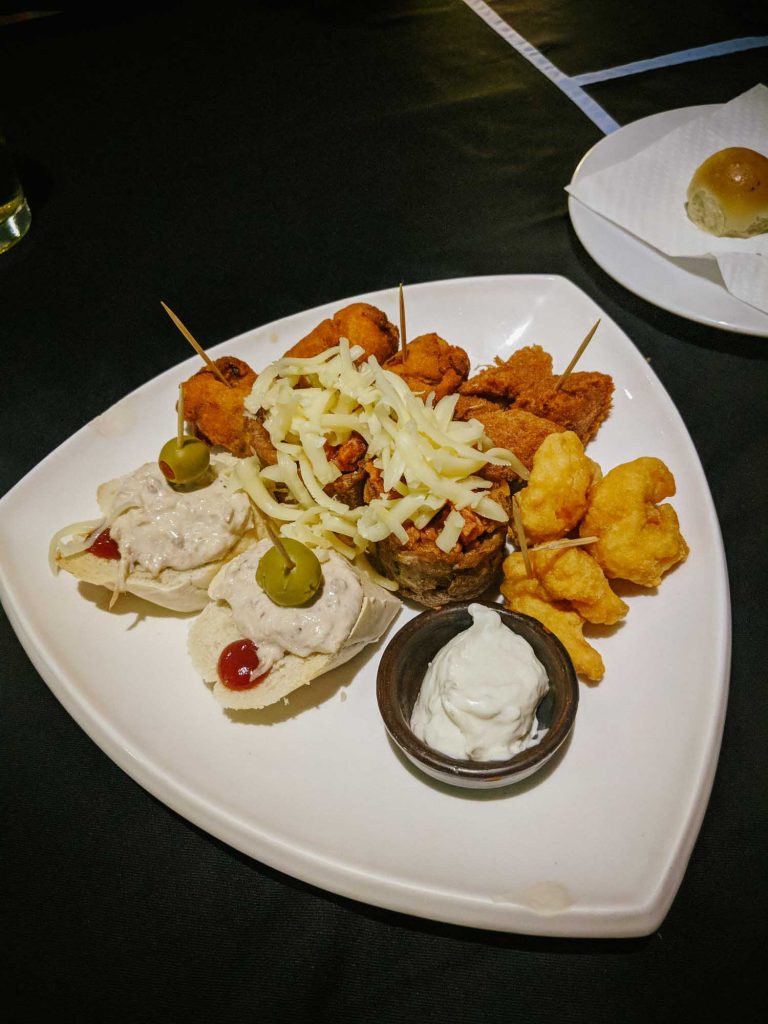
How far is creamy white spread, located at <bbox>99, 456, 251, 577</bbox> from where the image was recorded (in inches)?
96.7

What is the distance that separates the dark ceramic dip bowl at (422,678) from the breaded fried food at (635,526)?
15.5 inches

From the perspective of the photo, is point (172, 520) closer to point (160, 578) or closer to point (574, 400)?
point (160, 578)

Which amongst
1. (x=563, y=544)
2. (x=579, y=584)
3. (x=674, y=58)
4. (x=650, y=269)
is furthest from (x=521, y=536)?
(x=674, y=58)

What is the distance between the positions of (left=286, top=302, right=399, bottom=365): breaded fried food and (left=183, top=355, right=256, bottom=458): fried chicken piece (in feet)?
0.87

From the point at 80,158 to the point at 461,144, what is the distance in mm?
2410

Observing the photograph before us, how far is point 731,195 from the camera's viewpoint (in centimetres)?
350

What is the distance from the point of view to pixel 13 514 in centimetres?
274

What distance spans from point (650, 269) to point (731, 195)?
1.57ft

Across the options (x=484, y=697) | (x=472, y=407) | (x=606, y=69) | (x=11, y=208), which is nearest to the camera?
(x=484, y=697)

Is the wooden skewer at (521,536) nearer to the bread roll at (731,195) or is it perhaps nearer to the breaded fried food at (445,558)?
the breaded fried food at (445,558)

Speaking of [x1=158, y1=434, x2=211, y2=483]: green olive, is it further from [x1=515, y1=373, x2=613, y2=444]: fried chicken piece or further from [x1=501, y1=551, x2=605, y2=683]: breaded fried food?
[x1=515, y1=373, x2=613, y2=444]: fried chicken piece

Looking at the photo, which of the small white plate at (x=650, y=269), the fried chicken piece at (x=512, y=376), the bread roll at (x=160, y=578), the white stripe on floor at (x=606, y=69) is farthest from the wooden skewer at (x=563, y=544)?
the white stripe on floor at (x=606, y=69)

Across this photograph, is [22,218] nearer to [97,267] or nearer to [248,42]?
[97,267]

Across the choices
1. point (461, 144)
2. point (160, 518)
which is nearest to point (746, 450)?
point (160, 518)
